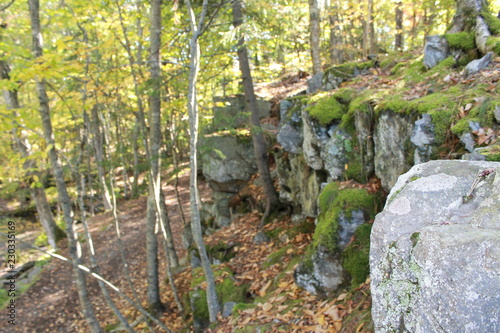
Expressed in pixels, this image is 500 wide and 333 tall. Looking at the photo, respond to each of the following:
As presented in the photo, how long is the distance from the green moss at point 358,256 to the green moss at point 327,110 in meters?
2.27

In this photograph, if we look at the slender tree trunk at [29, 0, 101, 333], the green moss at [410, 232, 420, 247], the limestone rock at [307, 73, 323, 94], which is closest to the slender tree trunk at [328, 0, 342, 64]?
the limestone rock at [307, 73, 323, 94]

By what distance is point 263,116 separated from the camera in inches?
428

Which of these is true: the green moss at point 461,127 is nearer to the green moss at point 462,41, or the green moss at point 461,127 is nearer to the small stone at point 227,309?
the green moss at point 462,41

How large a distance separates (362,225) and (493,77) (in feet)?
8.11

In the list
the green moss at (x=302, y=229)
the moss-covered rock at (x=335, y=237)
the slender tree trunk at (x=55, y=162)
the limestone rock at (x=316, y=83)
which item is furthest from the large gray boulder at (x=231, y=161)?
the moss-covered rock at (x=335, y=237)

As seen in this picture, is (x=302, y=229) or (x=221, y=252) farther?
(x=221, y=252)

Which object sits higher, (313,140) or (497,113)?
(497,113)

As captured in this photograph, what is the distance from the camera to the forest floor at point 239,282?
398 cm

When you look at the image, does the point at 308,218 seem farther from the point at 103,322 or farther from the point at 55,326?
the point at 55,326

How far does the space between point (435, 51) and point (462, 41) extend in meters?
0.40

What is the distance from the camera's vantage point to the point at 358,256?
155 inches

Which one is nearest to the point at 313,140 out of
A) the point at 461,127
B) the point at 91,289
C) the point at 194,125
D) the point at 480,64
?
the point at 194,125

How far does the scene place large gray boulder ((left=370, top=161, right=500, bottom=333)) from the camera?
4.82 feet

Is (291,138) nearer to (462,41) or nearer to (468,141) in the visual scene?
(462,41)
